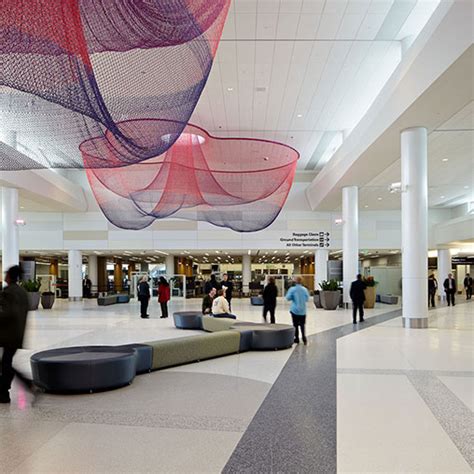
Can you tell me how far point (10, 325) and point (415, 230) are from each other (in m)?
11.9

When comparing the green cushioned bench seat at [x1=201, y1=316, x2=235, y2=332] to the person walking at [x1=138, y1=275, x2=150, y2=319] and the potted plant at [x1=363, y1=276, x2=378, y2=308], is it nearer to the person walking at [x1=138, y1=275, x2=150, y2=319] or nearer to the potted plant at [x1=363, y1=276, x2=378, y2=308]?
the person walking at [x1=138, y1=275, x2=150, y2=319]

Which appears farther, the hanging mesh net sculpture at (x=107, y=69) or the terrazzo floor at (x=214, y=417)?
the terrazzo floor at (x=214, y=417)

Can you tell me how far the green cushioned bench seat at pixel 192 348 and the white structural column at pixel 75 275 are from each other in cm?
2577

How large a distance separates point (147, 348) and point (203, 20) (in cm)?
562

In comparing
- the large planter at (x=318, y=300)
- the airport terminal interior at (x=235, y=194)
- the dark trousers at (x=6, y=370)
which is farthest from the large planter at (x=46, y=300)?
the dark trousers at (x=6, y=370)

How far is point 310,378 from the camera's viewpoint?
26.2ft

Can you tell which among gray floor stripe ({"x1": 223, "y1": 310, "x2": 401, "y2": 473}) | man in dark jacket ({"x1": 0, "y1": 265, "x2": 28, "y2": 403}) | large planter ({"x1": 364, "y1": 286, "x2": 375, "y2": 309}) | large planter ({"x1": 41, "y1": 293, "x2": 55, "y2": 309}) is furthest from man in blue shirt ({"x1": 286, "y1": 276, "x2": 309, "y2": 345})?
large planter ({"x1": 41, "y1": 293, "x2": 55, "y2": 309})

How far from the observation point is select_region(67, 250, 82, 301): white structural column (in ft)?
111

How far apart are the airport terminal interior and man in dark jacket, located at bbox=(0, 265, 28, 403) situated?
27mm

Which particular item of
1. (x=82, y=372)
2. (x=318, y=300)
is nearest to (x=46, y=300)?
(x=318, y=300)

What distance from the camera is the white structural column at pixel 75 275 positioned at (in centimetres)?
3397

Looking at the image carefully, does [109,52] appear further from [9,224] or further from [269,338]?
[9,224]

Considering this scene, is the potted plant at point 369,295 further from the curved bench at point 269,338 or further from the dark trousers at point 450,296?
the curved bench at point 269,338

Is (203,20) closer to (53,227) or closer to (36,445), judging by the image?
(36,445)
